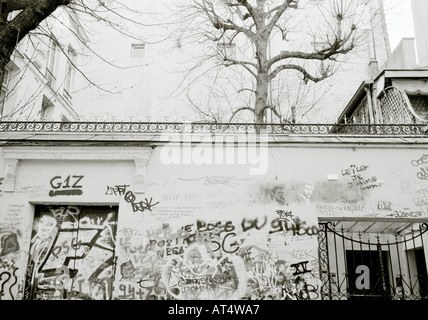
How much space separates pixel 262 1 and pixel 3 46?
8.24 meters

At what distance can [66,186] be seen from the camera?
7715mm

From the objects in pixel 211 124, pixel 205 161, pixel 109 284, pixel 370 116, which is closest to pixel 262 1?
pixel 370 116

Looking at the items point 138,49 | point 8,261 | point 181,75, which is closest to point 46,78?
point 138,49

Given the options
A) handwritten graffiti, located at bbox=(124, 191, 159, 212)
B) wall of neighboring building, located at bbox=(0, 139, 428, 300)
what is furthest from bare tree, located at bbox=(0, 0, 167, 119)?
handwritten graffiti, located at bbox=(124, 191, 159, 212)

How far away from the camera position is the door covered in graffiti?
744 centimetres

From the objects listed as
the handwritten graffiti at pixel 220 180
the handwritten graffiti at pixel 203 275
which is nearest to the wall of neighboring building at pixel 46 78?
the handwritten graffiti at pixel 220 180

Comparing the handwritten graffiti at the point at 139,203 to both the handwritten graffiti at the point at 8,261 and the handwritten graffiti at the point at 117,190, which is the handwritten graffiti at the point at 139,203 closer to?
the handwritten graffiti at the point at 117,190

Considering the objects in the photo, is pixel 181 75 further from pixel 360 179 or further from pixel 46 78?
pixel 360 179

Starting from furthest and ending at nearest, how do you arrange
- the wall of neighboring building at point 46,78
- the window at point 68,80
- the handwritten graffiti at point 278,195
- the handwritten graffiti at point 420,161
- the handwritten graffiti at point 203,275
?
the window at point 68,80, the wall of neighboring building at point 46,78, the handwritten graffiti at point 420,161, the handwritten graffiti at point 278,195, the handwritten graffiti at point 203,275

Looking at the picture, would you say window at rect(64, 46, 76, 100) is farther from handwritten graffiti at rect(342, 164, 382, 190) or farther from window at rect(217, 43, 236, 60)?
handwritten graffiti at rect(342, 164, 382, 190)

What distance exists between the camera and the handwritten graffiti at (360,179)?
7.69 meters

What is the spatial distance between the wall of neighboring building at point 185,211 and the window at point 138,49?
1032 centimetres

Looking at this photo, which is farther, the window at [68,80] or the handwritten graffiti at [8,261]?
the window at [68,80]

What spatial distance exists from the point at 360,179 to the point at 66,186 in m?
5.63
